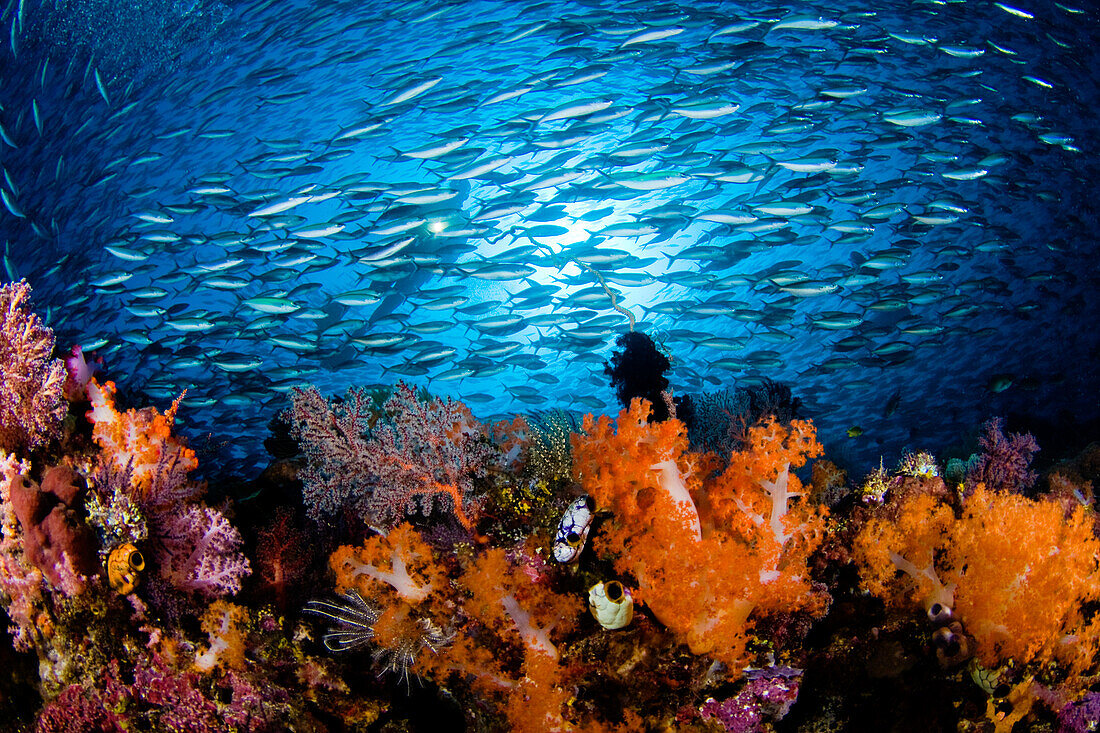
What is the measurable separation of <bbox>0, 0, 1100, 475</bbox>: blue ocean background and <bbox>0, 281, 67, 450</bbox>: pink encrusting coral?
1.46 metres

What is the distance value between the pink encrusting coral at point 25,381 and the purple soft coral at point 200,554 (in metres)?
1.18

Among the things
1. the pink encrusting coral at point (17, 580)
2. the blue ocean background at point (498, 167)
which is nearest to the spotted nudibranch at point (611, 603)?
the pink encrusting coral at point (17, 580)

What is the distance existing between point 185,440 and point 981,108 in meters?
26.2

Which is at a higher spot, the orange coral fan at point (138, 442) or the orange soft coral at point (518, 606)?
the orange coral fan at point (138, 442)

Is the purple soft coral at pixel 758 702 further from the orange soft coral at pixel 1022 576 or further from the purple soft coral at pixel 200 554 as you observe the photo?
the purple soft coral at pixel 200 554

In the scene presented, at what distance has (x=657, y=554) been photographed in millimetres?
2467

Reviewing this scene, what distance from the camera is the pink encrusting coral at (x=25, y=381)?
3.03 m

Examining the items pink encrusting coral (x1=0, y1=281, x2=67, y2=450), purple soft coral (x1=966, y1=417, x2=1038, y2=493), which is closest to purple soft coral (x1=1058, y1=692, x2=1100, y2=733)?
purple soft coral (x1=966, y1=417, x2=1038, y2=493)

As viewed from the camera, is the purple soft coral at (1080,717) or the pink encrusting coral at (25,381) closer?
the purple soft coral at (1080,717)

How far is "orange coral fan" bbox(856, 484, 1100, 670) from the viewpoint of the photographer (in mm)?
2422

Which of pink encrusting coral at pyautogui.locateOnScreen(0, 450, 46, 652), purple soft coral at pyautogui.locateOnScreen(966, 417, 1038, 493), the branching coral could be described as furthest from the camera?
purple soft coral at pyautogui.locateOnScreen(966, 417, 1038, 493)

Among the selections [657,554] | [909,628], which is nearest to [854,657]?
[909,628]

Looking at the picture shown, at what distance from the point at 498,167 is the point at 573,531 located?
6.53 metres

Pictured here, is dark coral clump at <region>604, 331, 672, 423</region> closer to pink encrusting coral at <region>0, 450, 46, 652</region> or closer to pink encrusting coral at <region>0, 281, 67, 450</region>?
pink encrusting coral at <region>0, 281, 67, 450</region>
